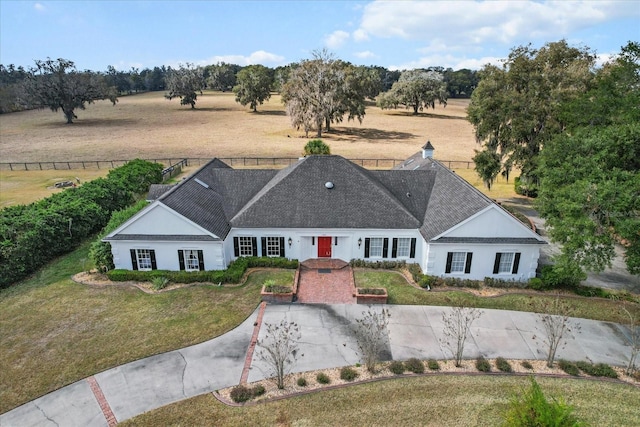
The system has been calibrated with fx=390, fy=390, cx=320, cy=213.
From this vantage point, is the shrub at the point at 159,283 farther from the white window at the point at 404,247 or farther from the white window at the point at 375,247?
the white window at the point at 404,247

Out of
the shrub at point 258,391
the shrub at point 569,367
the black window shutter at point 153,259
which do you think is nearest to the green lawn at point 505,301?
the shrub at point 569,367

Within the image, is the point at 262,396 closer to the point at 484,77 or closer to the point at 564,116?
the point at 564,116

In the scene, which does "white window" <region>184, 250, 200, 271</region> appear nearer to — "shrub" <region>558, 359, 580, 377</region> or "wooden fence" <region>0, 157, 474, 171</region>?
"shrub" <region>558, 359, 580, 377</region>

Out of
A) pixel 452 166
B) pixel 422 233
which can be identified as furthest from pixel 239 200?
pixel 452 166

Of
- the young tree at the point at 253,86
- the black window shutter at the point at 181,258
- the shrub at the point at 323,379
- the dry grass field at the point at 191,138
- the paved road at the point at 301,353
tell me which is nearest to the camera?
the paved road at the point at 301,353

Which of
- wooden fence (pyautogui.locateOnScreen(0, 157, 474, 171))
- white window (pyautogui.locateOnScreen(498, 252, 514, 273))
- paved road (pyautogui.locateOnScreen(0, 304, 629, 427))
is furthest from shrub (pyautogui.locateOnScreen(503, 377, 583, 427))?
wooden fence (pyautogui.locateOnScreen(0, 157, 474, 171))

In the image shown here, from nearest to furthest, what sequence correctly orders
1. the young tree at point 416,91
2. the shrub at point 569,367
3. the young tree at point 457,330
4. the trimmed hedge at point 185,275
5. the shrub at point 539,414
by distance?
the shrub at point 539,414, the shrub at point 569,367, the young tree at point 457,330, the trimmed hedge at point 185,275, the young tree at point 416,91

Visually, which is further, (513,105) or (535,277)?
(513,105)
